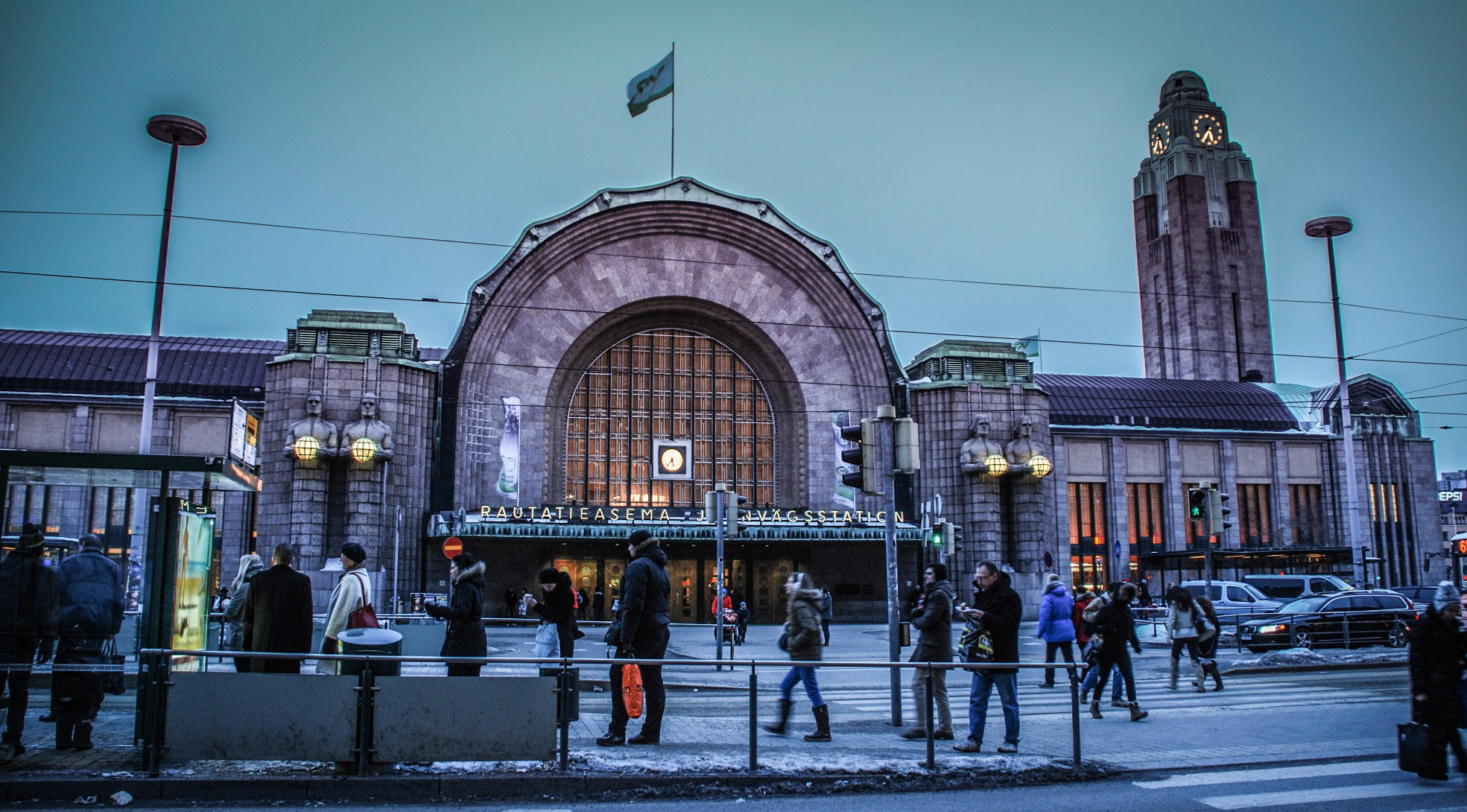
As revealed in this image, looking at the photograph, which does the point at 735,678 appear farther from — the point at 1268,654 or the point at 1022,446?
the point at 1022,446

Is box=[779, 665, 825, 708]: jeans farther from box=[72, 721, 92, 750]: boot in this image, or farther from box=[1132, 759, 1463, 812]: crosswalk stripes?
box=[72, 721, 92, 750]: boot

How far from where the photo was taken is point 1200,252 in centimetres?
7100

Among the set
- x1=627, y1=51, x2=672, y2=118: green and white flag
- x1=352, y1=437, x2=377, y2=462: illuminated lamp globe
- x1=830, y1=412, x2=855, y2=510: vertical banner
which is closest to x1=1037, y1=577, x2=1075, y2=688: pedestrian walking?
x1=830, y1=412, x2=855, y2=510: vertical banner

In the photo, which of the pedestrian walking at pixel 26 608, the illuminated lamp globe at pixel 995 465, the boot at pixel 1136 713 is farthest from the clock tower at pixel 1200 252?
the pedestrian walking at pixel 26 608

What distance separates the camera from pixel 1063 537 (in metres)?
44.8

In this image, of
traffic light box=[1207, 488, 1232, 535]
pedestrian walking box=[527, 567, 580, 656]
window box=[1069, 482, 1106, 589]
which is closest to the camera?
pedestrian walking box=[527, 567, 580, 656]

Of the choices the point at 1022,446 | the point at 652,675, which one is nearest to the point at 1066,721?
the point at 652,675

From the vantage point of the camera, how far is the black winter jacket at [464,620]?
9.52 meters

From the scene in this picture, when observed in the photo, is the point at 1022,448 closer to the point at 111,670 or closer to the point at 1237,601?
the point at 1237,601

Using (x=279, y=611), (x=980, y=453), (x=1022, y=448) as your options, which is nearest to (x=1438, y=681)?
(x=279, y=611)

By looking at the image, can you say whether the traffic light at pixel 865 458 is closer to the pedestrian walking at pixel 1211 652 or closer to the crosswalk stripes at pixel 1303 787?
the crosswalk stripes at pixel 1303 787

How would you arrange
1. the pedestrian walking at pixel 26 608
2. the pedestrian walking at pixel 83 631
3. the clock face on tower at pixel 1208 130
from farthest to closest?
the clock face on tower at pixel 1208 130, the pedestrian walking at pixel 26 608, the pedestrian walking at pixel 83 631

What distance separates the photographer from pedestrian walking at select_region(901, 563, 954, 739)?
32.9ft

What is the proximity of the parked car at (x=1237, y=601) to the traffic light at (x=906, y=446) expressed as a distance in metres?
17.4
